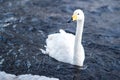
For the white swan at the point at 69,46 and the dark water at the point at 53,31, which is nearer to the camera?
the dark water at the point at 53,31

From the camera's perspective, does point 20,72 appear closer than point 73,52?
Yes

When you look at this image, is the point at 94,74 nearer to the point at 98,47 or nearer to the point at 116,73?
the point at 116,73

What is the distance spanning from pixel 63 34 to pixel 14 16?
3007mm

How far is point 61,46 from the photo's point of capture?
11.1 meters

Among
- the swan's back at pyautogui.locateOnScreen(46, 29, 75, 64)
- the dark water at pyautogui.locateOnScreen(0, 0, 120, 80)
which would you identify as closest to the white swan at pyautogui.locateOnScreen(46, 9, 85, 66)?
the swan's back at pyautogui.locateOnScreen(46, 29, 75, 64)

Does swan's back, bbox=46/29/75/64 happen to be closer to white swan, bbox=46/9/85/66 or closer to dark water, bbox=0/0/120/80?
white swan, bbox=46/9/85/66

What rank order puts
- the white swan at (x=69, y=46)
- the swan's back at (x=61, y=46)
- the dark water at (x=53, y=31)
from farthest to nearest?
the swan's back at (x=61, y=46) → the white swan at (x=69, y=46) → the dark water at (x=53, y=31)

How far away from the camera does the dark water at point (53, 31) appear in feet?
33.6

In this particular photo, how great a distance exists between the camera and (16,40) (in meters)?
11.9

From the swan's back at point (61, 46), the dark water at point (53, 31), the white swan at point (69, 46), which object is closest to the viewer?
the dark water at point (53, 31)

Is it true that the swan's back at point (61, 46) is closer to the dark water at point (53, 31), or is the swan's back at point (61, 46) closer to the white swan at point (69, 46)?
the white swan at point (69, 46)

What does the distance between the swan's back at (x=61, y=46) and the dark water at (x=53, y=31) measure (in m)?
0.21

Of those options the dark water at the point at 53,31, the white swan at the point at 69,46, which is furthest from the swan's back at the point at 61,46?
the dark water at the point at 53,31

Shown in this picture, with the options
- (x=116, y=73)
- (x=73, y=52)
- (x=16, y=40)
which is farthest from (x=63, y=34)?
(x=116, y=73)
